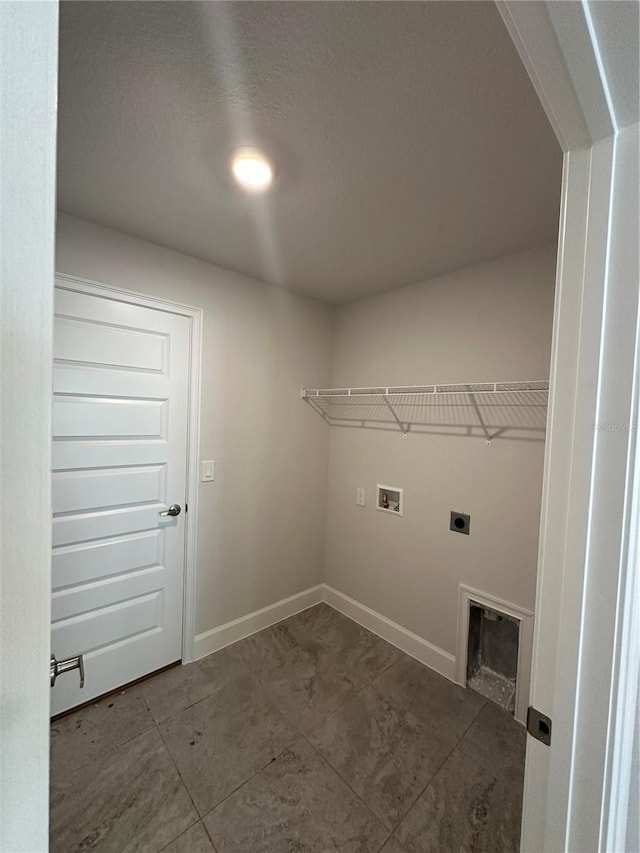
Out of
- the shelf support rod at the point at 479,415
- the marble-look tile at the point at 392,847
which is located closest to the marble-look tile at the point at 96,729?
the marble-look tile at the point at 392,847

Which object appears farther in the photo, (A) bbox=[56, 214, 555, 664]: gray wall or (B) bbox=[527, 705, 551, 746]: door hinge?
(A) bbox=[56, 214, 555, 664]: gray wall

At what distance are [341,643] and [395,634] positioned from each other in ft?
1.22

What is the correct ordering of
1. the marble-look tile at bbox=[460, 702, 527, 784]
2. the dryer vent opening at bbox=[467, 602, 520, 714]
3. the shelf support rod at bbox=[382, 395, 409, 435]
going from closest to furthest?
the marble-look tile at bbox=[460, 702, 527, 784] < the dryer vent opening at bbox=[467, 602, 520, 714] < the shelf support rod at bbox=[382, 395, 409, 435]

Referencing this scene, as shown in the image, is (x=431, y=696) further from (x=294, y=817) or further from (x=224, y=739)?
(x=224, y=739)

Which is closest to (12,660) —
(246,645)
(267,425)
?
(267,425)

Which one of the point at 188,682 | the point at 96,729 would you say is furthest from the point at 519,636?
the point at 96,729

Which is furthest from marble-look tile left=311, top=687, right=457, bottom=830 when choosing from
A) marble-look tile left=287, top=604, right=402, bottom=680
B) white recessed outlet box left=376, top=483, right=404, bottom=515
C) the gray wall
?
white recessed outlet box left=376, top=483, right=404, bottom=515

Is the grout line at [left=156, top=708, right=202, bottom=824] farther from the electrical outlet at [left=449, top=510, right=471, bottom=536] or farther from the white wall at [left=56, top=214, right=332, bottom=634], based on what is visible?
the electrical outlet at [left=449, top=510, right=471, bottom=536]

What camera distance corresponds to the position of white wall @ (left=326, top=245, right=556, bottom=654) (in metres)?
1.78

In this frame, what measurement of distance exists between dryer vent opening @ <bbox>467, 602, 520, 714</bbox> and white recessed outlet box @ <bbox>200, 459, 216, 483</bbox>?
1718 mm

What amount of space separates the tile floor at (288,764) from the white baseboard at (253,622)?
115 mm

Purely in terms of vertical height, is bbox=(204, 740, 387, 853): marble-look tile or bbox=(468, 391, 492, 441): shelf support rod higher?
bbox=(468, 391, 492, 441): shelf support rod

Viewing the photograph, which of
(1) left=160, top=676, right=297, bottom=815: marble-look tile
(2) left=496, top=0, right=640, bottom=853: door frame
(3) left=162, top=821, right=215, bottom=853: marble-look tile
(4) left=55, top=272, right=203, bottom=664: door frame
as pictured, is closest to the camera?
(2) left=496, top=0, right=640, bottom=853: door frame

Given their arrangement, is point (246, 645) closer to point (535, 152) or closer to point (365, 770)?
point (365, 770)
